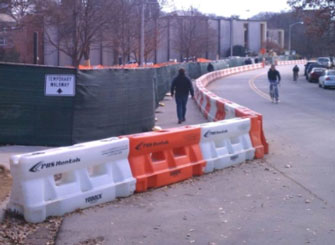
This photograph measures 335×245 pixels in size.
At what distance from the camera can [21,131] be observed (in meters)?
12.3

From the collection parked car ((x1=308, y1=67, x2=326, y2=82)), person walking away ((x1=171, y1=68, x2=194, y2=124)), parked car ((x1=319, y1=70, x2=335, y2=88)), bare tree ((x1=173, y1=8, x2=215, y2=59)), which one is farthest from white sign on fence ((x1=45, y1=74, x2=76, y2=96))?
bare tree ((x1=173, y1=8, x2=215, y2=59))

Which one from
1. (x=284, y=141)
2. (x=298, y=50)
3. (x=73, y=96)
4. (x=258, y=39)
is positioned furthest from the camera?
(x=298, y=50)

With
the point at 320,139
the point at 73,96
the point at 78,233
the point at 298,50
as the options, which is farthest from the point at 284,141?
the point at 298,50

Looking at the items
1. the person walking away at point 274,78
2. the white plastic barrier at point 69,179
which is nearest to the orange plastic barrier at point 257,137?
the white plastic barrier at point 69,179

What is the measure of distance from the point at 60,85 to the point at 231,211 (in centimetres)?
613

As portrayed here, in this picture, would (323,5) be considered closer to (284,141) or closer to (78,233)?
(284,141)

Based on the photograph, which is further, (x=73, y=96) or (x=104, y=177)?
(x=73, y=96)

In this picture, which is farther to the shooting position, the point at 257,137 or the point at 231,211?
the point at 257,137

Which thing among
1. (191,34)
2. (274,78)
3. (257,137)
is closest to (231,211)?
(257,137)

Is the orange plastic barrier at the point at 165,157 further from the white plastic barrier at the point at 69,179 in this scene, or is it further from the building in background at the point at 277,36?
the building in background at the point at 277,36

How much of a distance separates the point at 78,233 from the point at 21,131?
6.39 m

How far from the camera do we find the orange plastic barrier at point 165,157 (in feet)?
27.1

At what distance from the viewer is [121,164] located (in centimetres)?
799

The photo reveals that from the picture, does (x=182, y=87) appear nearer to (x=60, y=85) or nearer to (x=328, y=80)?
(x=60, y=85)
